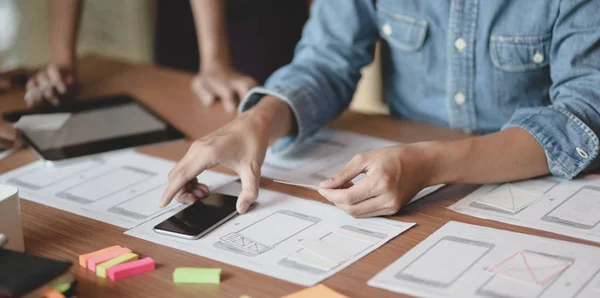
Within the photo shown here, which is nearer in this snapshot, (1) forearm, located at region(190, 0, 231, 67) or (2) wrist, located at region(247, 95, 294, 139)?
(2) wrist, located at region(247, 95, 294, 139)

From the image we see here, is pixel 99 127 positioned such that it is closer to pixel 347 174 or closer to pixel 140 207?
pixel 140 207

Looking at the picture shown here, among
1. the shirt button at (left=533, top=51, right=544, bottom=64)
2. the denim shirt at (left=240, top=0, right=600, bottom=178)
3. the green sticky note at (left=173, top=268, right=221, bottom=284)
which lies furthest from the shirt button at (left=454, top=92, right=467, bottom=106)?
the green sticky note at (left=173, top=268, right=221, bottom=284)

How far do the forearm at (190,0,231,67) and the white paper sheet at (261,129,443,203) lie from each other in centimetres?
32

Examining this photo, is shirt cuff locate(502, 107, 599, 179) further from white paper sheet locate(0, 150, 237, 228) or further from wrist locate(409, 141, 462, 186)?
white paper sheet locate(0, 150, 237, 228)

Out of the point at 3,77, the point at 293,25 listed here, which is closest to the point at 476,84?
the point at 3,77

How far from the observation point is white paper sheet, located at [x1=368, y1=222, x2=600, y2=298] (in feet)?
2.38

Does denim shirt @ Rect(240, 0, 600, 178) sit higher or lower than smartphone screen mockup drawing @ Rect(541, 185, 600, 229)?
higher

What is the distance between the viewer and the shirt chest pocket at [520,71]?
109cm

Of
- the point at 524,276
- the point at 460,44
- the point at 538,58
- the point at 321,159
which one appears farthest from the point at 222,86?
the point at 524,276

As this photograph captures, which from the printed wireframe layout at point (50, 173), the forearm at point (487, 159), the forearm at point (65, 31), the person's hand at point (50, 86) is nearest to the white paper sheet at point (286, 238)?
the forearm at point (487, 159)

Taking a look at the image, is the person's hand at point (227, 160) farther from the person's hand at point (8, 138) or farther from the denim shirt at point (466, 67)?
the person's hand at point (8, 138)

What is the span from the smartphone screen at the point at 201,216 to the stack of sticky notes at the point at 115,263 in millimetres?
70

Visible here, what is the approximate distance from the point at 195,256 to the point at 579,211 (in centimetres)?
44

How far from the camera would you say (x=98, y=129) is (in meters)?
1.22
